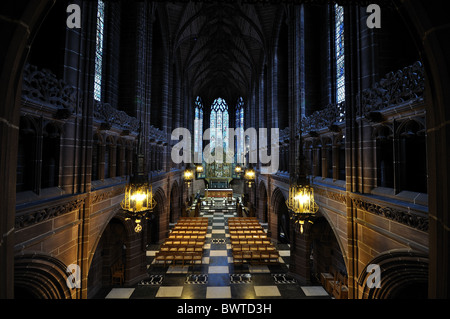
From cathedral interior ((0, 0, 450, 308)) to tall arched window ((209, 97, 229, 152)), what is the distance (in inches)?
915

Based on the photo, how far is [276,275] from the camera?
35.4ft

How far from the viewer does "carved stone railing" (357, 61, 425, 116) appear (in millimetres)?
4191

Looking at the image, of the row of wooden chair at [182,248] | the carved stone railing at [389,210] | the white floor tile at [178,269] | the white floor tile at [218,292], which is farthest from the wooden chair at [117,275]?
the carved stone railing at [389,210]

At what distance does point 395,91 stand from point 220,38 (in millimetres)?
22823

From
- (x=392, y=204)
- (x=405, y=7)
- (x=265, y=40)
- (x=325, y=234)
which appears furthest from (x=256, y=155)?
(x=405, y=7)

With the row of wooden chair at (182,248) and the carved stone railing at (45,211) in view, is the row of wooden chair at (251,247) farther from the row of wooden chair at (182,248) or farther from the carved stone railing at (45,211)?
the carved stone railing at (45,211)

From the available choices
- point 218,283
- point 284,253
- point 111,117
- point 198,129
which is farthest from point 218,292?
point 198,129

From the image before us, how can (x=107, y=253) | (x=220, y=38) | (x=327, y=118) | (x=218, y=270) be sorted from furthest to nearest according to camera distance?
(x=220, y=38)
(x=218, y=270)
(x=107, y=253)
(x=327, y=118)

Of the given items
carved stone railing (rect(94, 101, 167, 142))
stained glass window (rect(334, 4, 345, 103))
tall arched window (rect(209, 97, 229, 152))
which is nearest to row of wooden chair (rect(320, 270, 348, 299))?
stained glass window (rect(334, 4, 345, 103))

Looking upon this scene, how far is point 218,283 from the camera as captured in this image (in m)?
9.93

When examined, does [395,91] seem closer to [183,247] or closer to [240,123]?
[183,247]

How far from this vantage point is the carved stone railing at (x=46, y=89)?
4430mm

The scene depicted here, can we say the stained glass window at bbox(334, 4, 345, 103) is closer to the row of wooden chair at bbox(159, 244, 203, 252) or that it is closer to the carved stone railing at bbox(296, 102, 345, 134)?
the carved stone railing at bbox(296, 102, 345, 134)

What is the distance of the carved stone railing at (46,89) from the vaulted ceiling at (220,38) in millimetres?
13421
